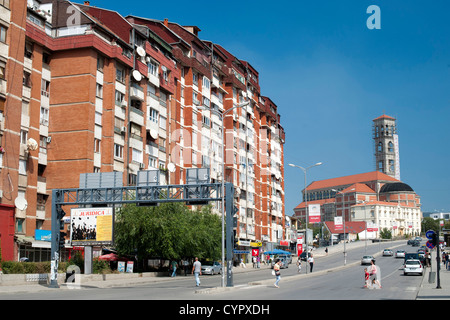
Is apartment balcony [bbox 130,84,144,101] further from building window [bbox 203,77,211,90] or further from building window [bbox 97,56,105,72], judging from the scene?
building window [bbox 203,77,211,90]

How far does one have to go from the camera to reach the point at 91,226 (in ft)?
128

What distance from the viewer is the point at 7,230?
136 ft

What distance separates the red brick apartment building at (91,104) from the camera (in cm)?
4372

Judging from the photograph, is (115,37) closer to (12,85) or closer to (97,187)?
(12,85)

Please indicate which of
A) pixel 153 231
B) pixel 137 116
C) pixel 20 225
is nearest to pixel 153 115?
pixel 137 116

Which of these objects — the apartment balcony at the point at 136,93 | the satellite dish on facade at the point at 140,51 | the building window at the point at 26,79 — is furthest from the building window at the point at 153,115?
the building window at the point at 26,79

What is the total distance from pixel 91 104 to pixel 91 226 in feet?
56.6

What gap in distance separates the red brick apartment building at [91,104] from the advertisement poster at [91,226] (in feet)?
18.9

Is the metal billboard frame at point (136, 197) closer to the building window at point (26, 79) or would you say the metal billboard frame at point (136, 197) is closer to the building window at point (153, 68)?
the building window at point (26, 79)

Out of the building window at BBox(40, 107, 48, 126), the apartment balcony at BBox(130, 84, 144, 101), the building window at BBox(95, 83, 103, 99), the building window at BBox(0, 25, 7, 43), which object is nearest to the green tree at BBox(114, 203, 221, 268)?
the building window at BBox(40, 107, 48, 126)

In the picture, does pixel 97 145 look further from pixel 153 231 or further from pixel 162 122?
pixel 162 122

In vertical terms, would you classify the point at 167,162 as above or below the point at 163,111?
below

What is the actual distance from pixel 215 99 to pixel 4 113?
40.6m
